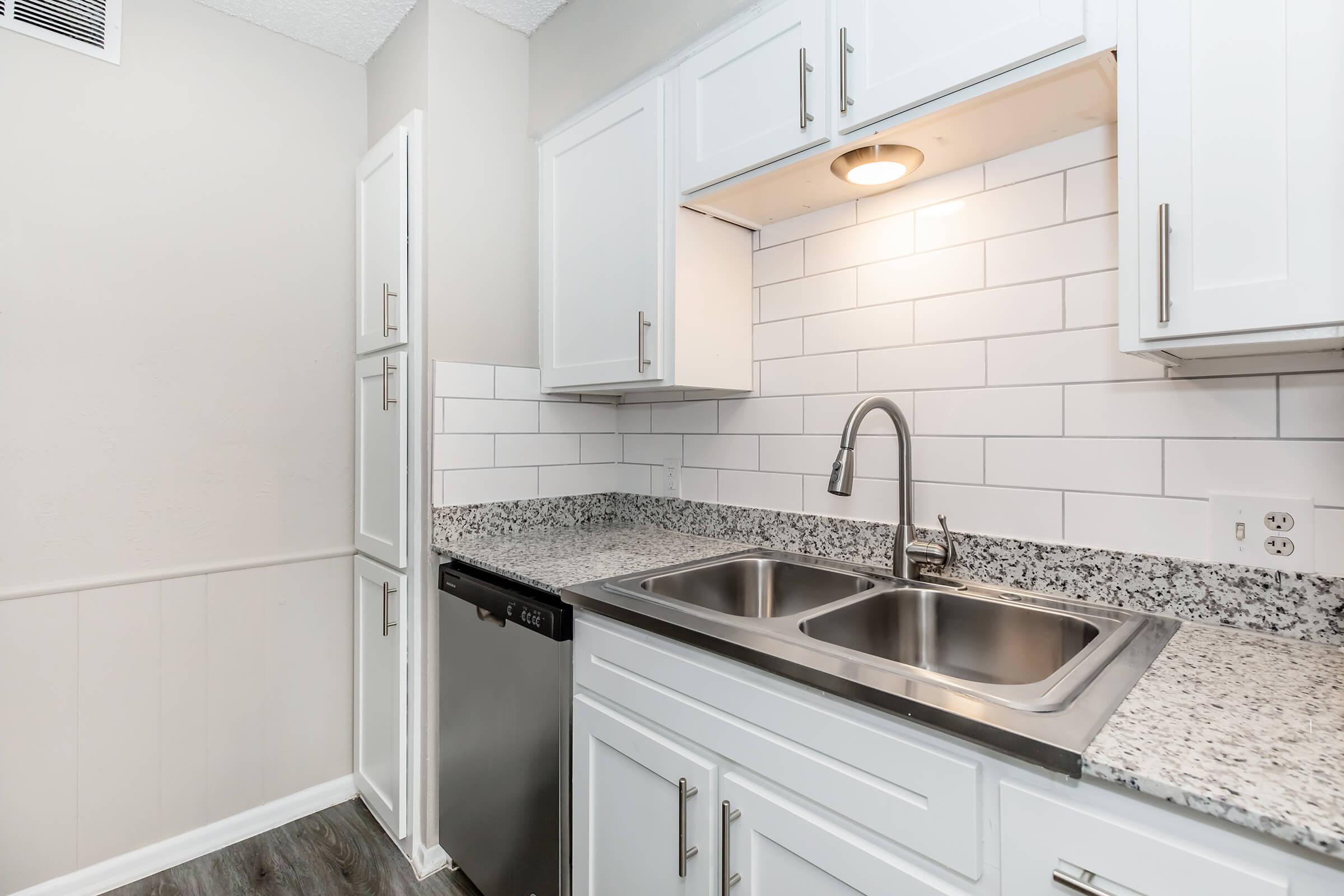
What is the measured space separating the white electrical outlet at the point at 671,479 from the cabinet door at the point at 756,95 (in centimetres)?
85

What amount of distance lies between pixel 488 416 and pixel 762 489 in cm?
85

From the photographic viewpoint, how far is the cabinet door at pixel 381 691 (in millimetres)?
1893

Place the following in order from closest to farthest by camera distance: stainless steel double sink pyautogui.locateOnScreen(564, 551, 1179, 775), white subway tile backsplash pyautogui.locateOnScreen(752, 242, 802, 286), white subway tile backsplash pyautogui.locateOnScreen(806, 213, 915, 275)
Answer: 1. stainless steel double sink pyautogui.locateOnScreen(564, 551, 1179, 775)
2. white subway tile backsplash pyautogui.locateOnScreen(806, 213, 915, 275)
3. white subway tile backsplash pyautogui.locateOnScreen(752, 242, 802, 286)

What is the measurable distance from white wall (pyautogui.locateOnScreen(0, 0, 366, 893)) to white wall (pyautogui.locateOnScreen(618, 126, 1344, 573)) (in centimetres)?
148

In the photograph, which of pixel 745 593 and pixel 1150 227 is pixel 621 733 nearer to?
pixel 745 593

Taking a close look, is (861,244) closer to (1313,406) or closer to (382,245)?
(1313,406)

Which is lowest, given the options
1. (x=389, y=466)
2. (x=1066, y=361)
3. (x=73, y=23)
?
(x=389, y=466)

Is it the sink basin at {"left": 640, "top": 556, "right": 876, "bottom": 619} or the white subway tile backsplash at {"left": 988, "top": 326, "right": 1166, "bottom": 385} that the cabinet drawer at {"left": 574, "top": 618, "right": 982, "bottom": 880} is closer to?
the sink basin at {"left": 640, "top": 556, "right": 876, "bottom": 619}

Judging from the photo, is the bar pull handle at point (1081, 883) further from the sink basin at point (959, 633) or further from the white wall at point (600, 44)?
the white wall at point (600, 44)

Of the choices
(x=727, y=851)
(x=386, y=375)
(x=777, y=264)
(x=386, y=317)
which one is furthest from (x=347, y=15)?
(x=727, y=851)

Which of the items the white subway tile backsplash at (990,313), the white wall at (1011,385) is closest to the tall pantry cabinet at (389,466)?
the white wall at (1011,385)

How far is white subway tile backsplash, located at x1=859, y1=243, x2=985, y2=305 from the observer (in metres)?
1.41

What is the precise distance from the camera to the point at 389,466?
6.38 feet

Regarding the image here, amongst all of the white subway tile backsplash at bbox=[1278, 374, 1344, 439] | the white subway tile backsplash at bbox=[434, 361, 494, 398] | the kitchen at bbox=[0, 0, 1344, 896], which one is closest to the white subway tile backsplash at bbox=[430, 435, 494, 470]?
the kitchen at bbox=[0, 0, 1344, 896]
